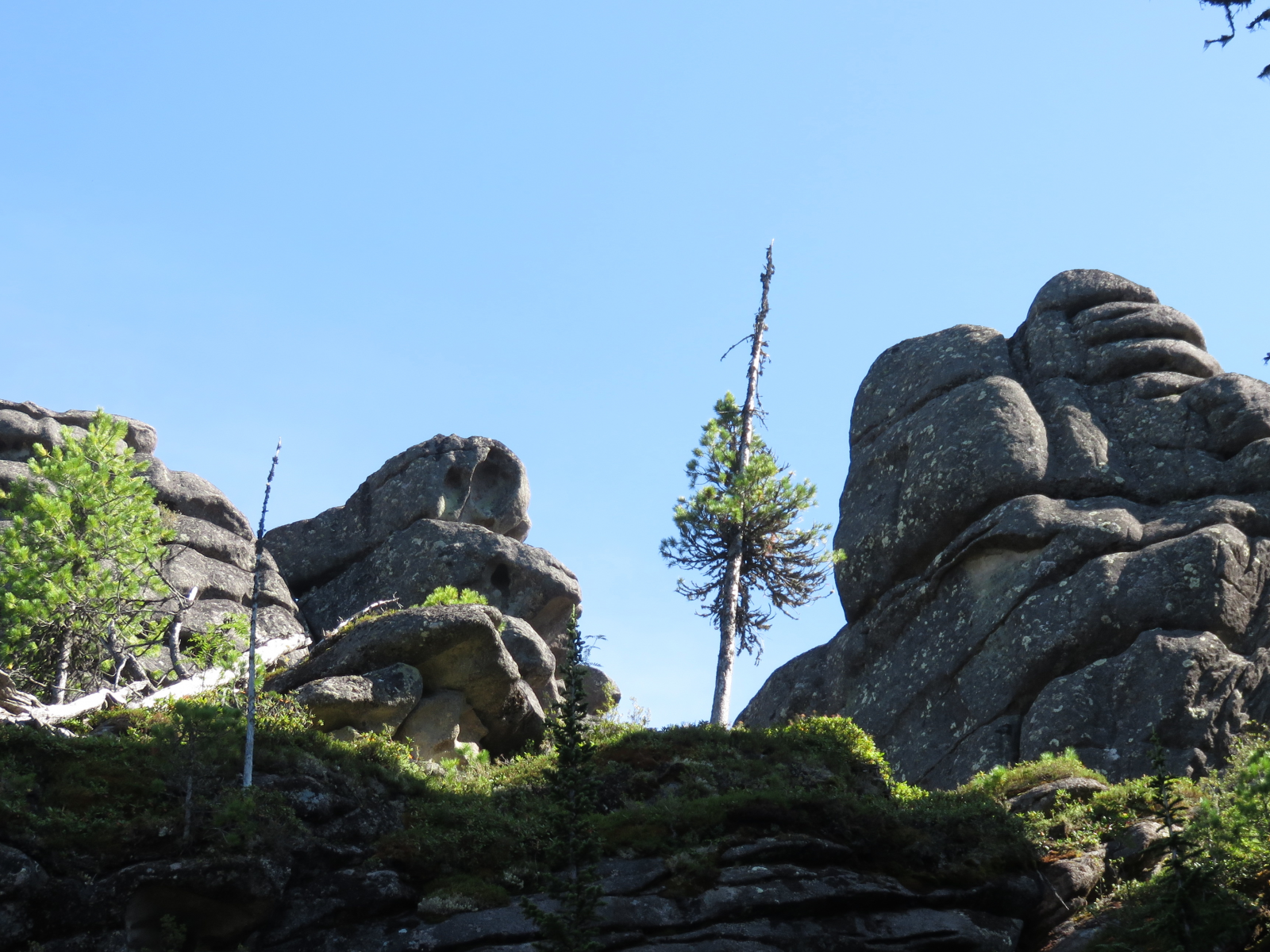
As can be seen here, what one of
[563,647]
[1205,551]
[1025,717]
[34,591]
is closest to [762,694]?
[563,647]

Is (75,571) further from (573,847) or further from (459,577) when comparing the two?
(573,847)

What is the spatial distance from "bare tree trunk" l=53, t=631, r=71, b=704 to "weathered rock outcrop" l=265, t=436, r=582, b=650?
885 centimetres

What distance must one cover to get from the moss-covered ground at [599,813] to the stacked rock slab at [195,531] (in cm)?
1367

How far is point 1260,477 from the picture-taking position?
102ft

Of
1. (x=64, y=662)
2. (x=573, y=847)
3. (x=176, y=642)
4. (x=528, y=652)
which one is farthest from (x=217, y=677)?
(x=573, y=847)

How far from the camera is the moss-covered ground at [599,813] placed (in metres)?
A: 15.8

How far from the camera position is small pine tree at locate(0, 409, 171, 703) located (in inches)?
1177

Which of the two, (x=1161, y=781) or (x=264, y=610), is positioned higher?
(x=264, y=610)

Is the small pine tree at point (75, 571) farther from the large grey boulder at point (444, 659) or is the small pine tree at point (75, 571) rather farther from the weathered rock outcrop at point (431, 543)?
the weathered rock outcrop at point (431, 543)

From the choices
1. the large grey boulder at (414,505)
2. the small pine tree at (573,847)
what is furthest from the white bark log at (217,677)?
the large grey boulder at (414,505)

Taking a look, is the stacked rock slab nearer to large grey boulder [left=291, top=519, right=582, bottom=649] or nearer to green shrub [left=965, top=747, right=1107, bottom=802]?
large grey boulder [left=291, top=519, right=582, bottom=649]

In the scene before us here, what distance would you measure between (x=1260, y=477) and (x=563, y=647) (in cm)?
2161

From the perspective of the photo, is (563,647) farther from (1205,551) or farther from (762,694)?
(1205,551)

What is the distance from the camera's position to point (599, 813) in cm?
2014
